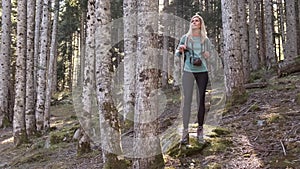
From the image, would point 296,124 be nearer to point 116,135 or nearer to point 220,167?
point 220,167

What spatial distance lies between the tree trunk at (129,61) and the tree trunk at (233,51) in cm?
261

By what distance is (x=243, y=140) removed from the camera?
5.86 metres

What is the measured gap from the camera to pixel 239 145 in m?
5.64

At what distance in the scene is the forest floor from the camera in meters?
4.98

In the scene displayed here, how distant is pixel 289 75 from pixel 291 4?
4.75 meters

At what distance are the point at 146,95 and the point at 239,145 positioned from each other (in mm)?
1887

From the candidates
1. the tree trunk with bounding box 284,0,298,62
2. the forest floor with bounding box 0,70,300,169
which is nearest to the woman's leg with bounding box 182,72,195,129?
the forest floor with bounding box 0,70,300,169

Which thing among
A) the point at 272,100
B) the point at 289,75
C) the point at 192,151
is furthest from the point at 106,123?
the point at 289,75

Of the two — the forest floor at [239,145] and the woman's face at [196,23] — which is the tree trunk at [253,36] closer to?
the forest floor at [239,145]


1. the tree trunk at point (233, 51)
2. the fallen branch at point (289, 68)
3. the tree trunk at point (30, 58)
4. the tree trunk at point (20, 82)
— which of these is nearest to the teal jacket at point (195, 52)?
the tree trunk at point (233, 51)

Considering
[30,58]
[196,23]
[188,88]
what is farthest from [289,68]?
[30,58]

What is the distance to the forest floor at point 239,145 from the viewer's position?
4978 millimetres

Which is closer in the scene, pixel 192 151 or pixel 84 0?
pixel 192 151

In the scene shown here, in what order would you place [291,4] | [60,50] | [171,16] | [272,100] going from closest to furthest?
[272,100] → [291,4] → [171,16] → [60,50]
